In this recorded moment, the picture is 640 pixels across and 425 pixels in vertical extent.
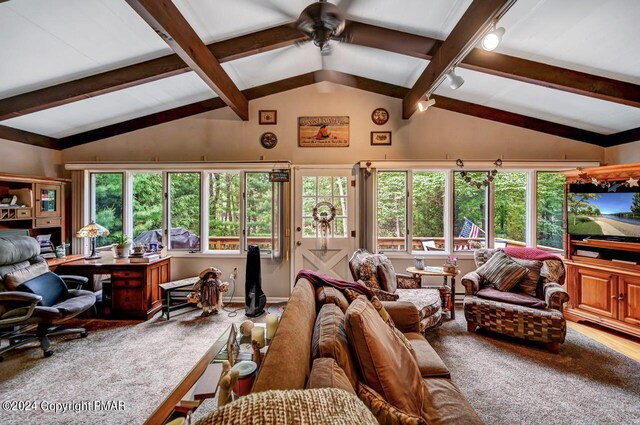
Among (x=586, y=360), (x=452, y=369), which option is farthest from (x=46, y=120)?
(x=586, y=360)

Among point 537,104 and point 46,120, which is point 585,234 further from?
point 46,120

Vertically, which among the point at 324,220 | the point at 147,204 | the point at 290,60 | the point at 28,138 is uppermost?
the point at 290,60

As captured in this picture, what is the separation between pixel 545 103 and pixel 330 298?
3932mm

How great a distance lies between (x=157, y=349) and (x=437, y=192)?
4167 millimetres

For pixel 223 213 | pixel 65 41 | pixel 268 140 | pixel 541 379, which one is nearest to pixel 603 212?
pixel 541 379

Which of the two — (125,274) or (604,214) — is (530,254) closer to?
(604,214)

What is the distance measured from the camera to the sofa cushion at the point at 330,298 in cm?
185

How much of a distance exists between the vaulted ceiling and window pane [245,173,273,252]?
3.23 feet

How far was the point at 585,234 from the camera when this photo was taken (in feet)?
12.1

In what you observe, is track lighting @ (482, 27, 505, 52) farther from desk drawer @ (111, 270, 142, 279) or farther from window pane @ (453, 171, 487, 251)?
desk drawer @ (111, 270, 142, 279)

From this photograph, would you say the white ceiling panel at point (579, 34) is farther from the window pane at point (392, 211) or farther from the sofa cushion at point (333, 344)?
the sofa cushion at point (333, 344)

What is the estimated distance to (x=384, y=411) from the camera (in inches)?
45.5

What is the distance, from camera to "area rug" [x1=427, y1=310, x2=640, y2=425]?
6.50 feet

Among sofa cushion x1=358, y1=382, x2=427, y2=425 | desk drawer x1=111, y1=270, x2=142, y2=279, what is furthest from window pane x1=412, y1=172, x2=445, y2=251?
desk drawer x1=111, y1=270, x2=142, y2=279
